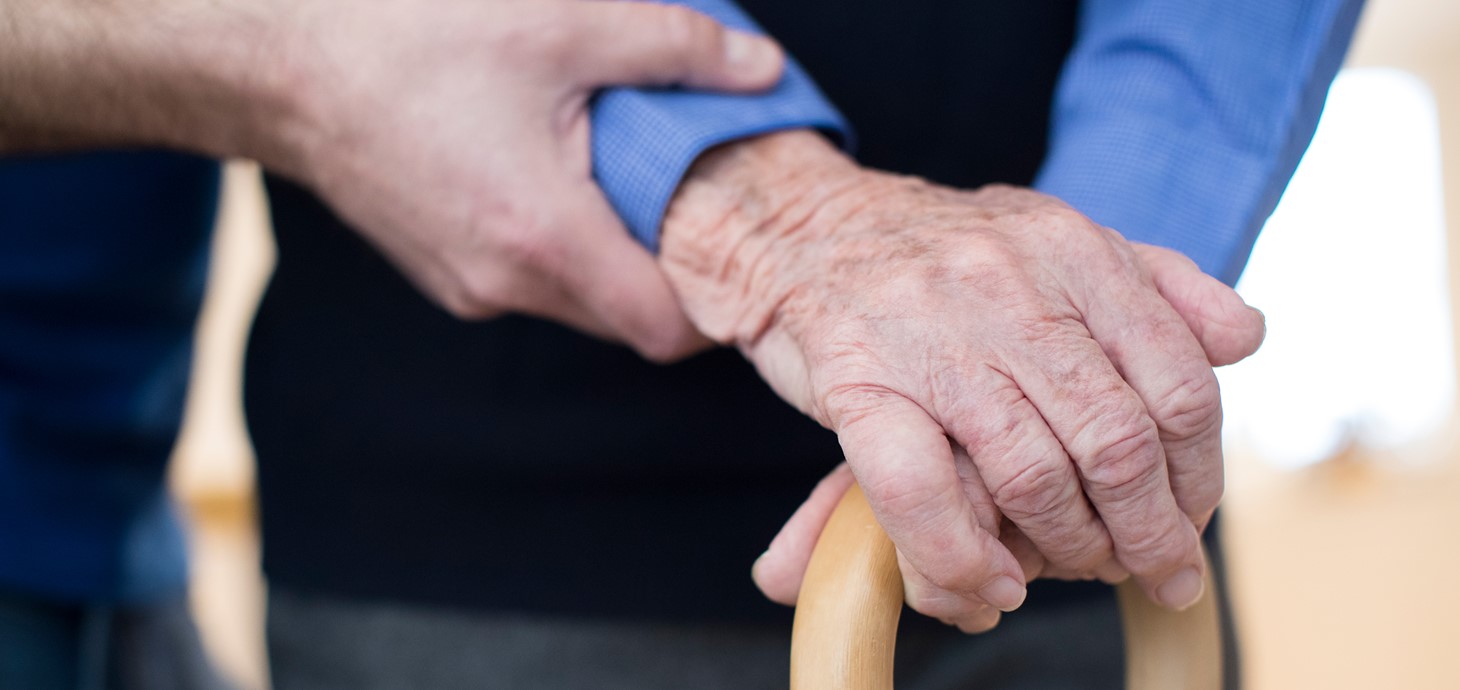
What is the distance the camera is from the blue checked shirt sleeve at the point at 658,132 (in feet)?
1.79

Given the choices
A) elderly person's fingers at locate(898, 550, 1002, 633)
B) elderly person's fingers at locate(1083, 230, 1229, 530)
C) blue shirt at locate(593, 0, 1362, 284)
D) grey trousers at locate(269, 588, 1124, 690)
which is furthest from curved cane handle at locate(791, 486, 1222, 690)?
grey trousers at locate(269, 588, 1124, 690)

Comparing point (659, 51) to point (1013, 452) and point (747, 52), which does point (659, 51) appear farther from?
point (1013, 452)

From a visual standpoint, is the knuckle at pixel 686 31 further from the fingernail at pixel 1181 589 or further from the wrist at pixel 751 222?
the fingernail at pixel 1181 589

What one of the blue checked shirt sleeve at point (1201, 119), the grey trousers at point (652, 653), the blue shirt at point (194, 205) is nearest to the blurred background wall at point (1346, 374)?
the blue shirt at point (194, 205)

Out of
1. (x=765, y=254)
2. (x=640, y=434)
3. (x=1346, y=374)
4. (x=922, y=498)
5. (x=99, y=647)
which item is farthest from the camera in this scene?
(x=1346, y=374)

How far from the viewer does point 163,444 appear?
1.21 metres

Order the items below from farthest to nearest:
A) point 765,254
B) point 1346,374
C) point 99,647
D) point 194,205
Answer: point 1346,374
point 99,647
point 194,205
point 765,254

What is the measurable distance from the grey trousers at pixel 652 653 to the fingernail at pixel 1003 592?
32 cm

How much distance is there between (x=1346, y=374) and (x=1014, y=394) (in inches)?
193

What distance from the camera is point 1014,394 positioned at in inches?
15.3

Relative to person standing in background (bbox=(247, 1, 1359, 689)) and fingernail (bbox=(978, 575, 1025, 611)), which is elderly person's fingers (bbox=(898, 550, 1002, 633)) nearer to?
fingernail (bbox=(978, 575, 1025, 611))

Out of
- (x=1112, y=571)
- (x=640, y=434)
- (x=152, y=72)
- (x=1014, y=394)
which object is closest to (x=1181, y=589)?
(x=1112, y=571)

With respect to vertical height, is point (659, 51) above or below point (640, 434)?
above

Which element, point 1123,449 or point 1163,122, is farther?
point 1163,122
